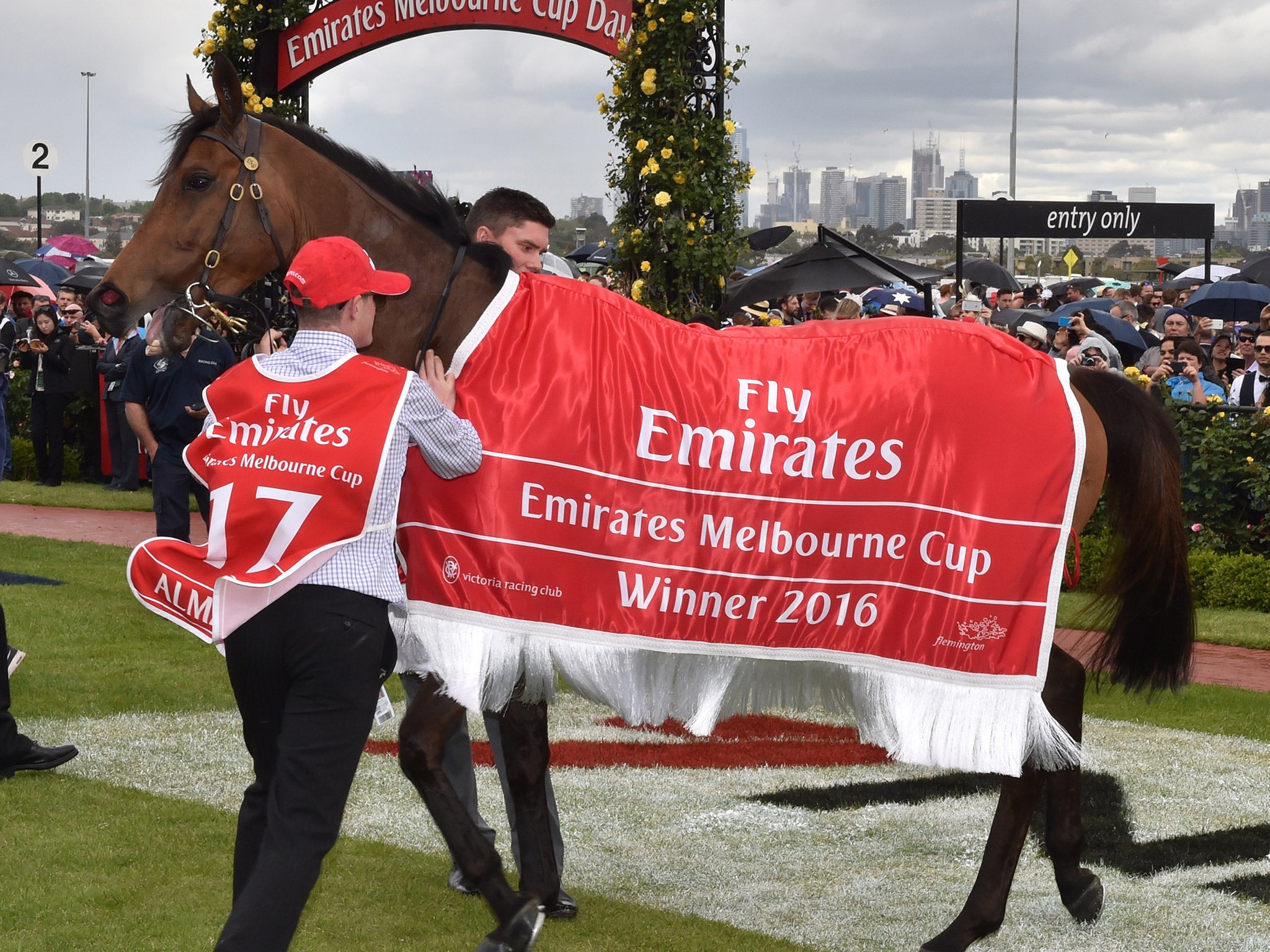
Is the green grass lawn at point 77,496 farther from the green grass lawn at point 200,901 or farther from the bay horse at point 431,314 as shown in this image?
the bay horse at point 431,314

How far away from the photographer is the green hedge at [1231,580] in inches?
359

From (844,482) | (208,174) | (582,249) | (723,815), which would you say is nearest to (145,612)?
(723,815)

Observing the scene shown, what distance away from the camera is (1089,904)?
4039 mm

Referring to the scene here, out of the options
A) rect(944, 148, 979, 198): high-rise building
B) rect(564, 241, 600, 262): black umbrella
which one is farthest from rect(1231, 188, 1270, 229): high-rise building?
rect(564, 241, 600, 262): black umbrella

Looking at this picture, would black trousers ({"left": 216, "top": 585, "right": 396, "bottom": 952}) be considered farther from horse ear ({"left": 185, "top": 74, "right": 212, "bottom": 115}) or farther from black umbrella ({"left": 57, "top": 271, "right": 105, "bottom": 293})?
black umbrella ({"left": 57, "top": 271, "right": 105, "bottom": 293})

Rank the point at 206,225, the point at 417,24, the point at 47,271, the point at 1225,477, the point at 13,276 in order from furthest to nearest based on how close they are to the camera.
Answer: the point at 47,271, the point at 13,276, the point at 417,24, the point at 1225,477, the point at 206,225

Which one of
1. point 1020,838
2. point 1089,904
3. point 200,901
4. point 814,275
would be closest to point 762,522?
point 1020,838

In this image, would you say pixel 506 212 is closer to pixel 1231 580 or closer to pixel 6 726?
pixel 6 726

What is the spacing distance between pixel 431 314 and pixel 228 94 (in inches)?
31.4

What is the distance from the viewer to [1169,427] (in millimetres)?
4211

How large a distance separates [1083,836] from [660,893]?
127cm

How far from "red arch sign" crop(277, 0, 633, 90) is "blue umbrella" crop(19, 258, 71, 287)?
14941 millimetres

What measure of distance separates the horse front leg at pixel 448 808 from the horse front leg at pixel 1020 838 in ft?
3.98

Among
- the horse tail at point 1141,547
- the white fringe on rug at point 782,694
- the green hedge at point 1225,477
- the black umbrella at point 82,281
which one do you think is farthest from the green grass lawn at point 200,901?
the black umbrella at point 82,281
